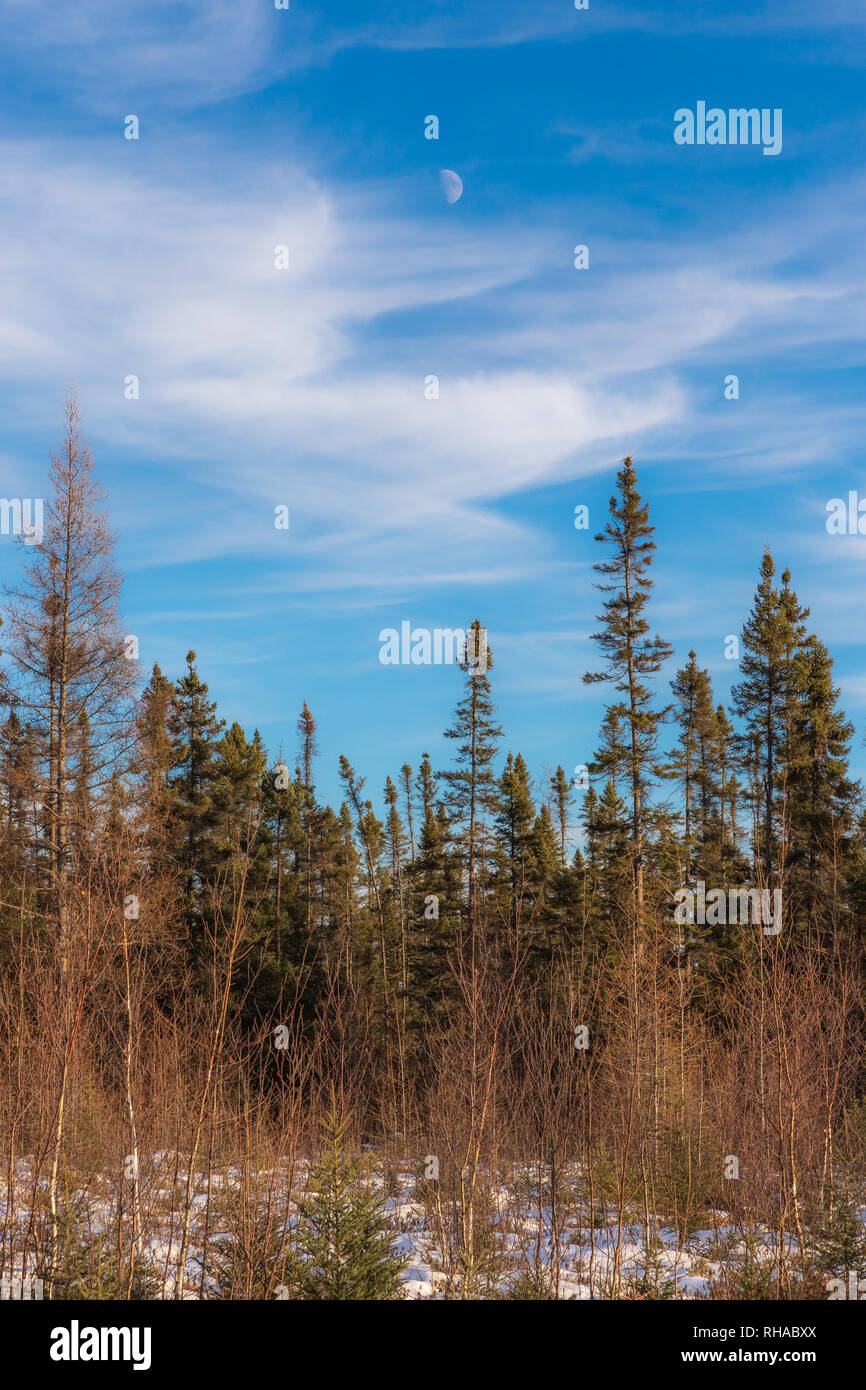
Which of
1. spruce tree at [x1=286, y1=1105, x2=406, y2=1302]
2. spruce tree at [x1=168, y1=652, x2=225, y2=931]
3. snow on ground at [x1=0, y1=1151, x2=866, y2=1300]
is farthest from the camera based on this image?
spruce tree at [x1=168, y1=652, x2=225, y2=931]

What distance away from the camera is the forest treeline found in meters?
13.0

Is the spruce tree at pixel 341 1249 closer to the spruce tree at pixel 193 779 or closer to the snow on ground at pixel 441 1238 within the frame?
the snow on ground at pixel 441 1238

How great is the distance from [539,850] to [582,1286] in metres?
36.6

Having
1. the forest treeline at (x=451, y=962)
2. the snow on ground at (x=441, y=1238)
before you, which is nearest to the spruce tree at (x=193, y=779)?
the forest treeline at (x=451, y=962)

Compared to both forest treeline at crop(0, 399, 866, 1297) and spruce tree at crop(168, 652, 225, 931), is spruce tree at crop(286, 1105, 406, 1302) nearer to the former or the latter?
forest treeline at crop(0, 399, 866, 1297)

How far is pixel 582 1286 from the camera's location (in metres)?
16.2

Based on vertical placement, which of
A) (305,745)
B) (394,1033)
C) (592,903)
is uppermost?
(305,745)

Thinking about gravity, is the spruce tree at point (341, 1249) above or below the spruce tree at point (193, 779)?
below

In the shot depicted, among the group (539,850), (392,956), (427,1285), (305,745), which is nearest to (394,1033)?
(392,956)

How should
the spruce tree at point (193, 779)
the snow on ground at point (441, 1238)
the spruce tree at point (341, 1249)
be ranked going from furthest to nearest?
the spruce tree at point (193, 779)
the snow on ground at point (441, 1238)
the spruce tree at point (341, 1249)

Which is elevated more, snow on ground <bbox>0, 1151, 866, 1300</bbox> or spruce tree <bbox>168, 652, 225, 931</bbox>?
spruce tree <bbox>168, 652, 225, 931</bbox>

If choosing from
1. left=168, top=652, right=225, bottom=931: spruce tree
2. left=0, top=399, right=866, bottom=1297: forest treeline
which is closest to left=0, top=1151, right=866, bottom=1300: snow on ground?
left=0, top=399, right=866, bottom=1297: forest treeline

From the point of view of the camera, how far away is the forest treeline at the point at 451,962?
513 inches
